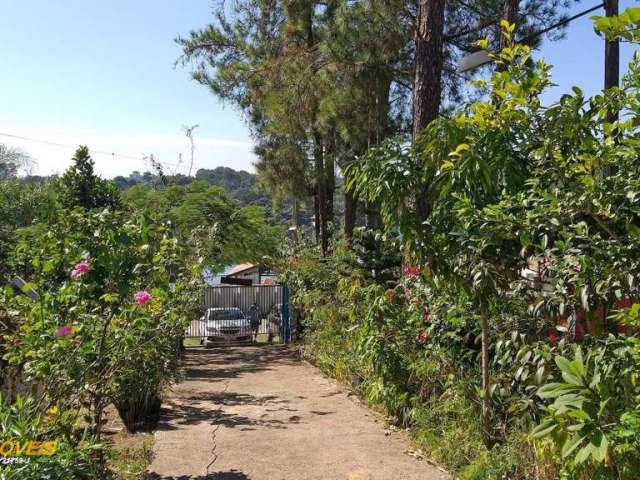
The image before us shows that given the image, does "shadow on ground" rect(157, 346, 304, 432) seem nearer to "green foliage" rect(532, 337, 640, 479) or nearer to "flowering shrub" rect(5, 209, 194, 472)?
"flowering shrub" rect(5, 209, 194, 472)

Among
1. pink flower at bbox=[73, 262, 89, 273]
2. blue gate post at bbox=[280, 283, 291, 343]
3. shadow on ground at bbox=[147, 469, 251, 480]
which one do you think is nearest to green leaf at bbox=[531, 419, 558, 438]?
pink flower at bbox=[73, 262, 89, 273]

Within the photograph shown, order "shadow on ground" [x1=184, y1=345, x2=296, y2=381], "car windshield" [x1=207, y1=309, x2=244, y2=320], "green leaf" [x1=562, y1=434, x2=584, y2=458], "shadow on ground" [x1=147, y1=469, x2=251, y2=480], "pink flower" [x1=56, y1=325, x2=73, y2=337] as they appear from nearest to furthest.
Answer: "green leaf" [x1=562, y1=434, x2=584, y2=458] → "pink flower" [x1=56, y1=325, x2=73, y2=337] → "shadow on ground" [x1=147, y1=469, x2=251, y2=480] → "shadow on ground" [x1=184, y1=345, x2=296, y2=381] → "car windshield" [x1=207, y1=309, x2=244, y2=320]

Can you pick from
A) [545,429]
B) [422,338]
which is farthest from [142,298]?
[422,338]

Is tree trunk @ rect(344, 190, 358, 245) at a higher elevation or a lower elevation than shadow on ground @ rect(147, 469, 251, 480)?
higher

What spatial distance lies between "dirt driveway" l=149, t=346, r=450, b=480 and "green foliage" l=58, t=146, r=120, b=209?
8218 mm

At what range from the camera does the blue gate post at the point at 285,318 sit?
16.5 meters

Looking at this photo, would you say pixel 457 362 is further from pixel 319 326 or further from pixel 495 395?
pixel 319 326

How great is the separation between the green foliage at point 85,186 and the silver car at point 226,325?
161 inches

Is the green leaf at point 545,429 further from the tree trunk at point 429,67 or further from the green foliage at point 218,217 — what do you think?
the green foliage at point 218,217

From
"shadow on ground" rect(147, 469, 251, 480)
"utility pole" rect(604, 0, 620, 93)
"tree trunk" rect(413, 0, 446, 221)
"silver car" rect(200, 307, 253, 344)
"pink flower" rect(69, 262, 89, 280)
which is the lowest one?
"shadow on ground" rect(147, 469, 251, 480)

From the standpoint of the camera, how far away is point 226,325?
56.7 feet

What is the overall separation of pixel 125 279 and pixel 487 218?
244cm

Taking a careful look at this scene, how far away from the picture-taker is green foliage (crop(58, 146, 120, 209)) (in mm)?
16672

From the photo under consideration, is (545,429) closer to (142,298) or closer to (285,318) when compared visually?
(142,298)
